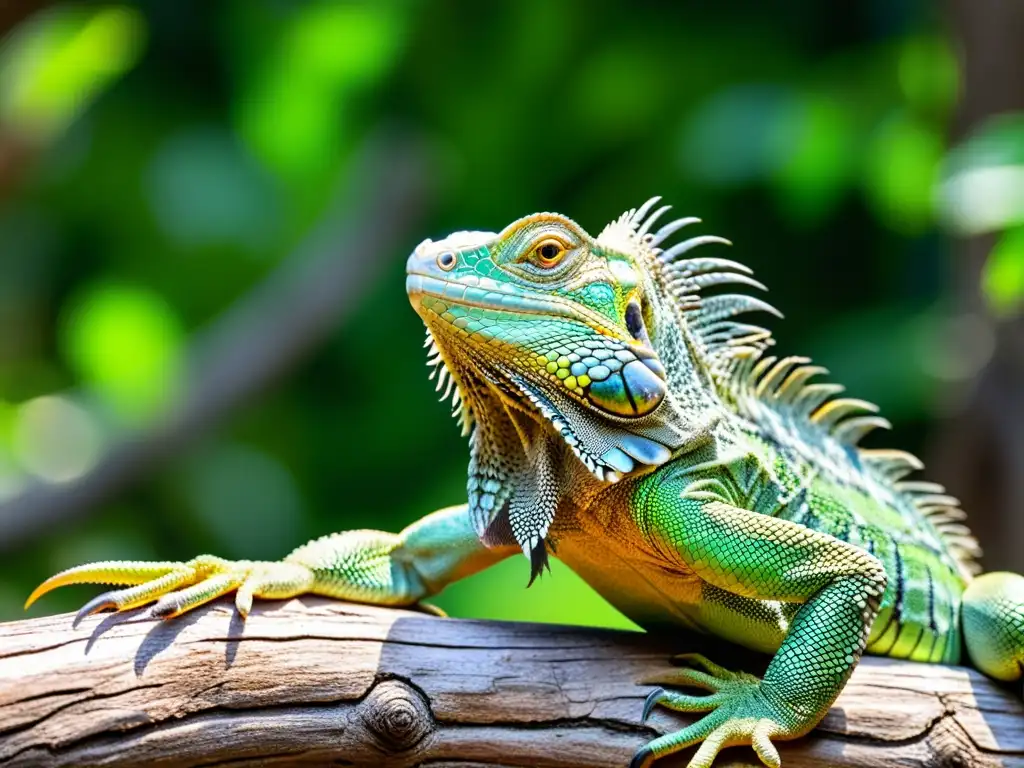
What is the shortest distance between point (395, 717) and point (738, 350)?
1.79m

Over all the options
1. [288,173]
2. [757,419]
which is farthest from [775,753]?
[288,173]

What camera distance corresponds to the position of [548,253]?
350 cm

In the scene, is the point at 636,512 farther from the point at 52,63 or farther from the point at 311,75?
the point at 311,75

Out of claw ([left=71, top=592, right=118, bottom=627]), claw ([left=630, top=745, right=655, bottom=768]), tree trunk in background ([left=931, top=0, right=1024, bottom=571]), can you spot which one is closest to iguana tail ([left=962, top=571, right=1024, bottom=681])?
claw ([left=630, top=745, right=655, bottom=768])

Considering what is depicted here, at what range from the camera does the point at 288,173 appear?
11.0m

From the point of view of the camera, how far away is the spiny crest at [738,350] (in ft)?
12.7

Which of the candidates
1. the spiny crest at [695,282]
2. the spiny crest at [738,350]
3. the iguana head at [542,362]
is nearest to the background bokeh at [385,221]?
the spiny crest at [738,350]

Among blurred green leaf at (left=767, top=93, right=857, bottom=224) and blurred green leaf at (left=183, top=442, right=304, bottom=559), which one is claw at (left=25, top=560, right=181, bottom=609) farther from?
blurred green leaf at (left=183, top=442, right=304, bottom=559)

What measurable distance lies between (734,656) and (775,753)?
609 millimetres

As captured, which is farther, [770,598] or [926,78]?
[926,78]

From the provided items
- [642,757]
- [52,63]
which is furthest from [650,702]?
[52,63]

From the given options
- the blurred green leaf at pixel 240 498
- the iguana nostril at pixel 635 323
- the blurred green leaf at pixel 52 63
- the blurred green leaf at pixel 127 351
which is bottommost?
the blurred green leaf at pixel 240 498

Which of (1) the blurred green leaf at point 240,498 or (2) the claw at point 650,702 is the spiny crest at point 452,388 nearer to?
(2) the claw at point 650,702

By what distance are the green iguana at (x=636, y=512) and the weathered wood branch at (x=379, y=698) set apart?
13 centimetres
